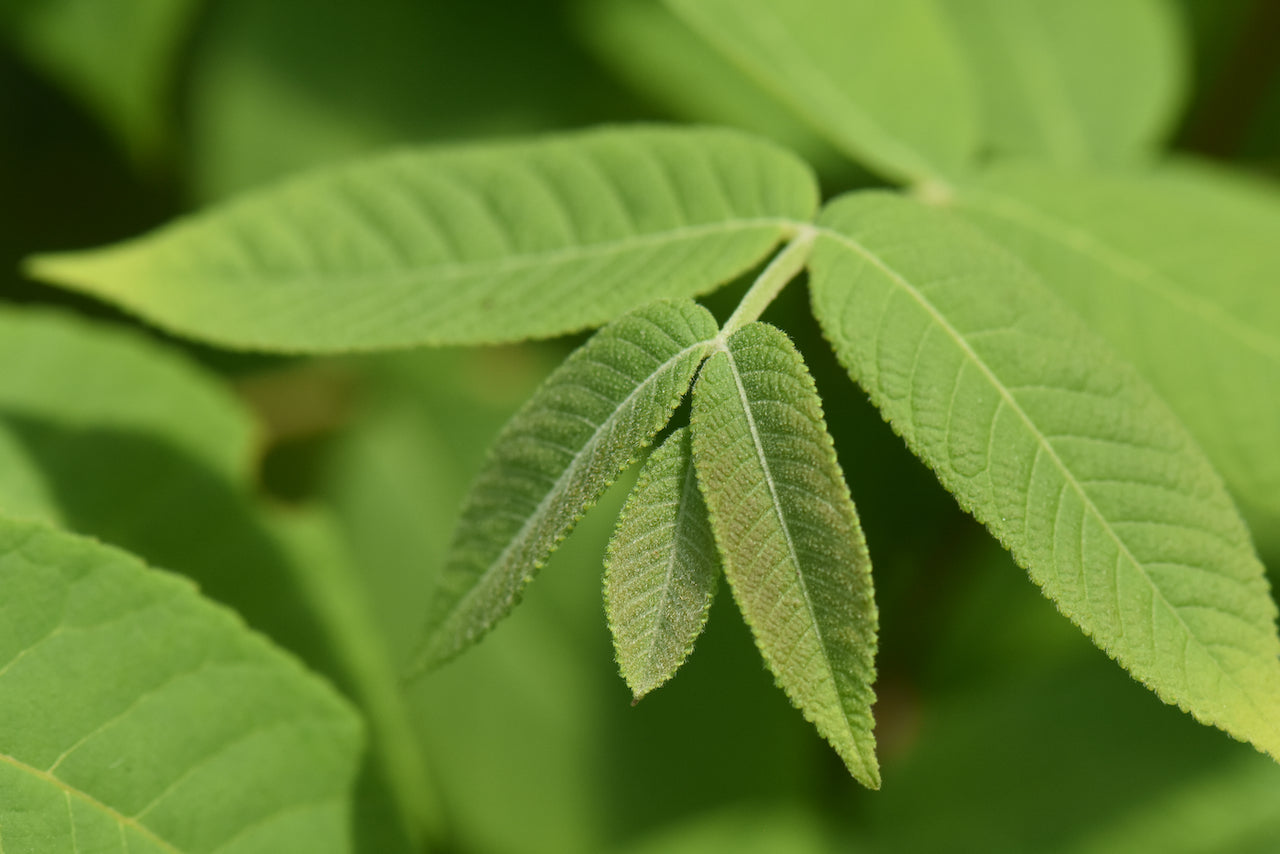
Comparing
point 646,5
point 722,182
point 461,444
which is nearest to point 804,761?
point 461,444

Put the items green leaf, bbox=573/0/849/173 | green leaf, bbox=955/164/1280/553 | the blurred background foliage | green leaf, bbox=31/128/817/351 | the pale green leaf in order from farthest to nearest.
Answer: green leaf, bbox=573/0/849/173 → the pale green leaf → the blurred background foliage → green leaf, bbox=955/164/1280/553 → green leaf, bbox=31/128/817/351

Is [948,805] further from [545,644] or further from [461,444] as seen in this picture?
[461,444]

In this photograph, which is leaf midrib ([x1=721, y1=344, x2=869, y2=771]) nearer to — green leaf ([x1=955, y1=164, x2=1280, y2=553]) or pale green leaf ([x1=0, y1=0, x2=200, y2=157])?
green leaf ([x1=955, y1=164, x2=1280, y2=553])

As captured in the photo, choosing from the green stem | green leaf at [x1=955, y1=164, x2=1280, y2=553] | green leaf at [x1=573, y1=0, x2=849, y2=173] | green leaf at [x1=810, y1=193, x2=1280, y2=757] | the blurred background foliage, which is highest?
green leaf at [x1=955, y1=164, x2=1280, y2=553]

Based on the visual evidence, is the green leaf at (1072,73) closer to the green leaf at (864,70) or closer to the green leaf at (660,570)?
the green leaf at (864,70)

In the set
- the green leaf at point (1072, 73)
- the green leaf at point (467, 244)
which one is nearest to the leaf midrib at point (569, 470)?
the green leaf at point (467, 244)

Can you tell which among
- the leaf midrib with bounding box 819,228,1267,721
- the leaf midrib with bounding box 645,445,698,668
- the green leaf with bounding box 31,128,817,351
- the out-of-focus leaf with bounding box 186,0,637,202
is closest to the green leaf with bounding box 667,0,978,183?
the green leaf with bounding box 31,128,817,351
